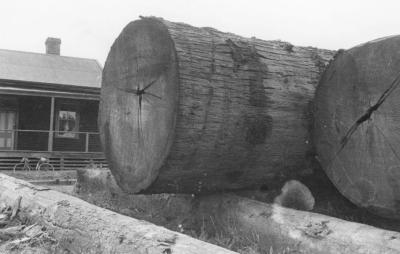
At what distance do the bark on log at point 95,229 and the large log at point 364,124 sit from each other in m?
1.58

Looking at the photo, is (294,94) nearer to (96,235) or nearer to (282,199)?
(282,199)

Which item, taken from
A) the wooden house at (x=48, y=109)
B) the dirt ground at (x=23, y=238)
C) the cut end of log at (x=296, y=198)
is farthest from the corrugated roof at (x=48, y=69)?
the cut end of log at (x=296, y=198)

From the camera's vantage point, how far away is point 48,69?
69.2 feet

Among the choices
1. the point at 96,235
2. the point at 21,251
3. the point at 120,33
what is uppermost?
the point at 120,33

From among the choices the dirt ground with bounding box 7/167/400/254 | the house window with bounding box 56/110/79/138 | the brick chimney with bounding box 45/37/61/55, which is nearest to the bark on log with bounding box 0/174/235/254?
the dirt ground with bounding box 7/167/400/254

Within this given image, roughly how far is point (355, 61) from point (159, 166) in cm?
168

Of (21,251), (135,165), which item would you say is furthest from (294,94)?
(21,251)

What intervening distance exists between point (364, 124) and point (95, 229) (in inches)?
82.2

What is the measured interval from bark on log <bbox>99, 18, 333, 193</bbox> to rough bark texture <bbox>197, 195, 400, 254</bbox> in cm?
23

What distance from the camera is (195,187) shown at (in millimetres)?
4316

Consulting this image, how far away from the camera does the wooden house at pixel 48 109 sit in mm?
18766

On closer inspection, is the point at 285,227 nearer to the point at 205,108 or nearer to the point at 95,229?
the point at 205,108

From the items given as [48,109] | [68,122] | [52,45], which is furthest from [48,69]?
[52,45]

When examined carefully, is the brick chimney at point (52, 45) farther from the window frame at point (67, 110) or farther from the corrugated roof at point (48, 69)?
the window frame at point (67, 110)
